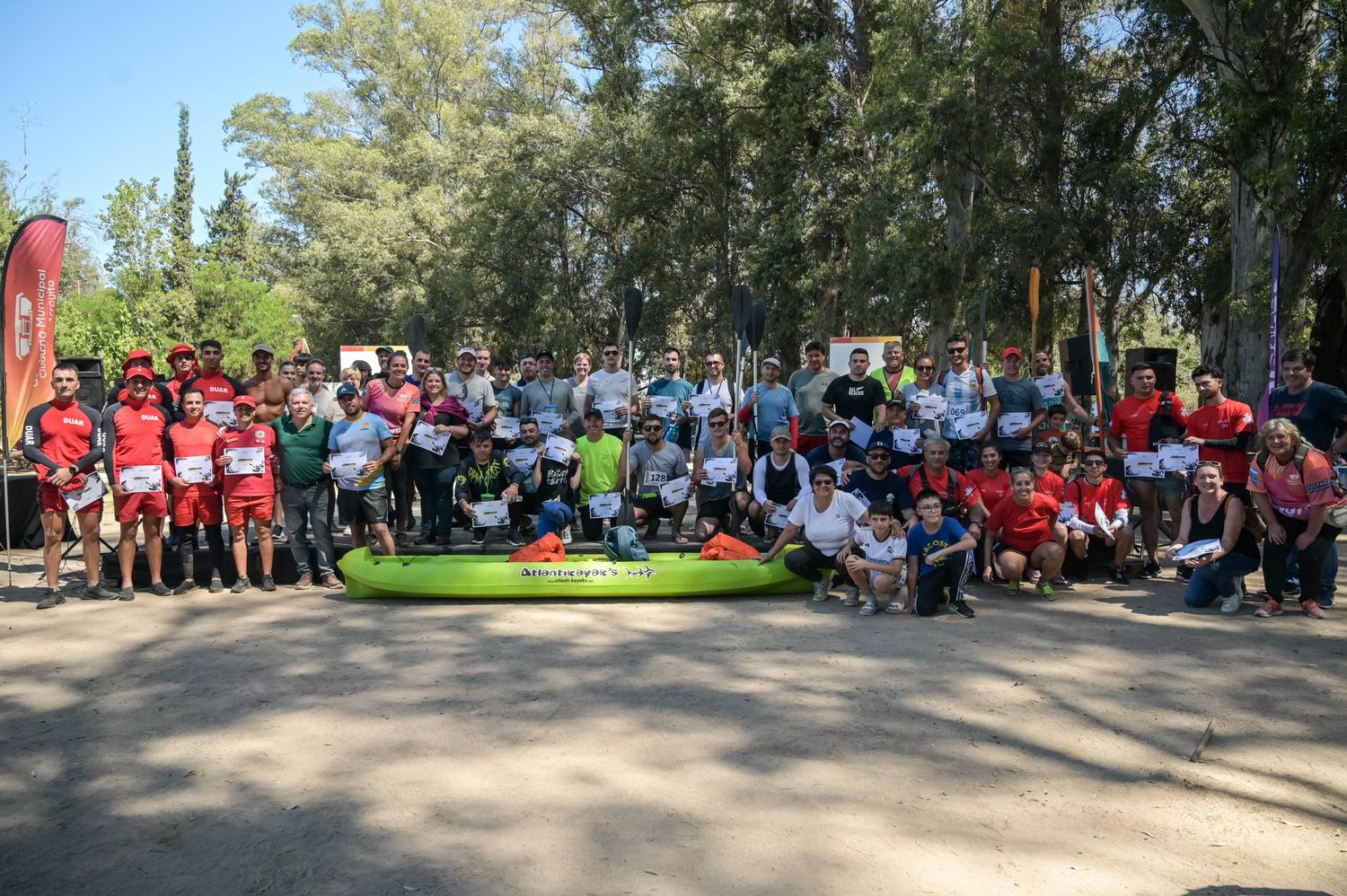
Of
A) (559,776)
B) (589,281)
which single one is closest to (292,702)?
(559,776)

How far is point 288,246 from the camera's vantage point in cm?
4419

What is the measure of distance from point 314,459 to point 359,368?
4291 millimetres

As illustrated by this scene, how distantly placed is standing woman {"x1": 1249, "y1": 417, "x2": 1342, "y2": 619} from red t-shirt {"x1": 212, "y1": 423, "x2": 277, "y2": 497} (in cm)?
815

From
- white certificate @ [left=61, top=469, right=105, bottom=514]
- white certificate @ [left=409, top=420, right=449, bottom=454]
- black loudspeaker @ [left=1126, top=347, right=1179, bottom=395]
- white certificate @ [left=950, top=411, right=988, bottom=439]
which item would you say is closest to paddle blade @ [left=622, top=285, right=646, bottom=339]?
white certificate @ [left=409, top=420, right=449, bottom=454]

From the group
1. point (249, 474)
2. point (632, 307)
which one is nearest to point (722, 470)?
point (632, 307)

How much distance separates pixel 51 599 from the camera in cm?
889

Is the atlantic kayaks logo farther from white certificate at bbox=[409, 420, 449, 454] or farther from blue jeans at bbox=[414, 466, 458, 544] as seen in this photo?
blue jeans at bbox=[414, 466, 458, 544]

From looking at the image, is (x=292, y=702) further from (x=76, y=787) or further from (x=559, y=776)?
(x=559, y=776)

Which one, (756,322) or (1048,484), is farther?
(756,322)

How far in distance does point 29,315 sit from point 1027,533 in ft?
30.0

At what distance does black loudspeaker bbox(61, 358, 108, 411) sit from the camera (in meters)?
13.4

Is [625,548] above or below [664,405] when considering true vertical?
below

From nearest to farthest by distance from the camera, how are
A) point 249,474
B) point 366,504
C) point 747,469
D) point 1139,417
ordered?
point 249,474, point 366,504, point 1139,417, point 747,469

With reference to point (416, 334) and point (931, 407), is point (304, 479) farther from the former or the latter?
point (931, 407)
